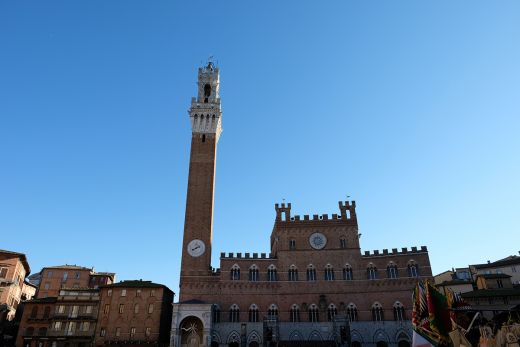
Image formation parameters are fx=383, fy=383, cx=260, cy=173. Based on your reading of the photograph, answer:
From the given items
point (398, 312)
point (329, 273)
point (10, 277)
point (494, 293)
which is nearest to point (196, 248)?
point (329, 273)

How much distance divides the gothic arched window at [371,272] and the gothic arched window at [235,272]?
16950 mm

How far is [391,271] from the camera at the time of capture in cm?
4984

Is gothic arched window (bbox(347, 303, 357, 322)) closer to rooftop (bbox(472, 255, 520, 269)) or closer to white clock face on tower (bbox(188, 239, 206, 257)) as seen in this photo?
white clock face on tower (bbox(188, 239, 206, 257))

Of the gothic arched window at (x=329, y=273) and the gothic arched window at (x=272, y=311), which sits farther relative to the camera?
the gothic arched window at (x=329, y=273)

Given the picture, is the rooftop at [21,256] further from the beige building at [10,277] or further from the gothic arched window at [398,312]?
the gothic arched window at [398,312]

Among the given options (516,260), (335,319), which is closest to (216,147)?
(335,319)

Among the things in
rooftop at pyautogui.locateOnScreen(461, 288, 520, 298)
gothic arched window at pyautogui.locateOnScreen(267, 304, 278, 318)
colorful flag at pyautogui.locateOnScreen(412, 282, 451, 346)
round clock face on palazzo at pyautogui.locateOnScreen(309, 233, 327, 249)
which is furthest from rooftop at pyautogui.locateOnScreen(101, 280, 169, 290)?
colorful flag at pyautogui.locateOnScreen(412, 282, 451, 346)

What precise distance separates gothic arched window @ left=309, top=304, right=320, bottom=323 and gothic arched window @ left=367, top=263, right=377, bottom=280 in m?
8.14

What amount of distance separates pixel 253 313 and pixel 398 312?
17.9 metres

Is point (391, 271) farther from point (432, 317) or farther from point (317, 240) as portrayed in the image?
point (432, 317)

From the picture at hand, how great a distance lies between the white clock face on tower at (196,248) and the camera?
165 feet

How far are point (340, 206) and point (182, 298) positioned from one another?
24.5 metres

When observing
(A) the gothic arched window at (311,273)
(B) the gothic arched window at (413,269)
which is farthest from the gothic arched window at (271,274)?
(B) the gothic arched window at (413,269)

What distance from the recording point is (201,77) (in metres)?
64.5
